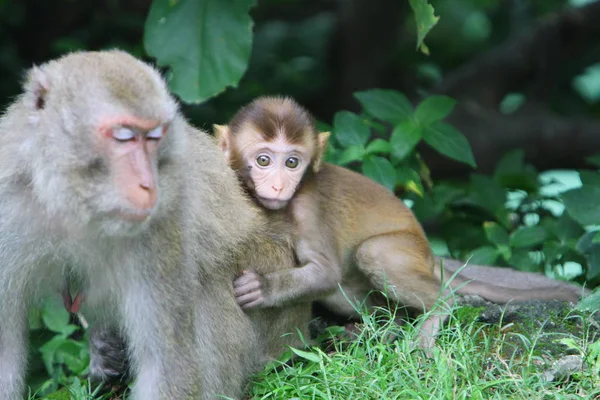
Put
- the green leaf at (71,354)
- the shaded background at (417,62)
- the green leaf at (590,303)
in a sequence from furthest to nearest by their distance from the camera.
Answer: the shaded background at (417,62) < the green leaf at (71,354) < the green leaf at (590,303)

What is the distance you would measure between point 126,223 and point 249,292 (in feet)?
3.36

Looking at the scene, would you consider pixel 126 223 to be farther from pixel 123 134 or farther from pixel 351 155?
pixel 351 155

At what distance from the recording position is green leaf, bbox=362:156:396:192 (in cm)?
546

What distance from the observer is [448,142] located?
18.4ft

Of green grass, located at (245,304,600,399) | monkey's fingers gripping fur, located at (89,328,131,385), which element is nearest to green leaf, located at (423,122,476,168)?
green grass, located at (245,304,600,399)

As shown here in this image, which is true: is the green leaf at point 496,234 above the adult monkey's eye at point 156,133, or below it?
below

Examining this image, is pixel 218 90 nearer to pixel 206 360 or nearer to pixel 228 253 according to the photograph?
pixel 228 253

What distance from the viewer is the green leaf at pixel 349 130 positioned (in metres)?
5.68

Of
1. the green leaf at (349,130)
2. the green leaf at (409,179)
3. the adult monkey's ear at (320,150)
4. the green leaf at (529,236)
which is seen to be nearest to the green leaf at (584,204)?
the green leaf at (529,236)

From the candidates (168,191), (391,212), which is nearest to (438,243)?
(391,212)

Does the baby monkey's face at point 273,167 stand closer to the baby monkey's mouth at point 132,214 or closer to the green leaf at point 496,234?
the baby monkey's mouth at point 132,214

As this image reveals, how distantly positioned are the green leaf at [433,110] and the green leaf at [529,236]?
0.87m

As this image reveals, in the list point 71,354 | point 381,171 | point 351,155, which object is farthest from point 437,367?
point 71,354

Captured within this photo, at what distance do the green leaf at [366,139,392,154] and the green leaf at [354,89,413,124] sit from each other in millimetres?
161
